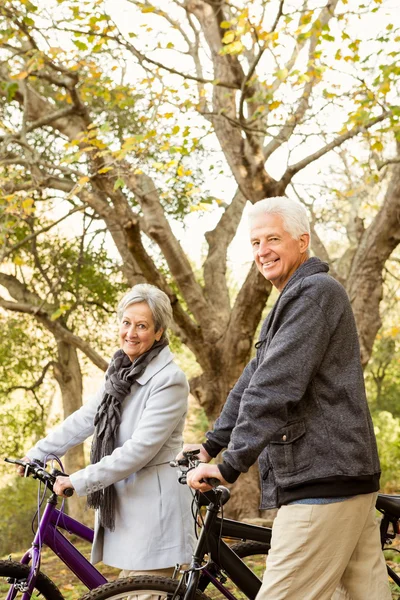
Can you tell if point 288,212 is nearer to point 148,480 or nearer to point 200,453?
point 200,453

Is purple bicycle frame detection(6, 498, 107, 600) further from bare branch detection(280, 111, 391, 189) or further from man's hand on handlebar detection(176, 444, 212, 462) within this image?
bare branch detection(280, 111, 391, 189)

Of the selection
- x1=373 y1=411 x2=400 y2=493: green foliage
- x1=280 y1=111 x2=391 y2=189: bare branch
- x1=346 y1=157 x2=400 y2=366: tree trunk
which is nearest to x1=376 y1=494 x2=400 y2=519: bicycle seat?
x1=346 y1=157 x2=400 y2=366: tree trunk

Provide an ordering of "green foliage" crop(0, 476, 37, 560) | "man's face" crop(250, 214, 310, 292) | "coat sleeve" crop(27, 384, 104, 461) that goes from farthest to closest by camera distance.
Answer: "green foliage" crop(0, 476, 37, 560) < "coat sleeve" crop(27, 384, 104, 461) < "man's face" crop(250, 214, 310, 292)

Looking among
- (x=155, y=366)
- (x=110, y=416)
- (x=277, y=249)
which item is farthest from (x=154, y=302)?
(x=277, y=249)

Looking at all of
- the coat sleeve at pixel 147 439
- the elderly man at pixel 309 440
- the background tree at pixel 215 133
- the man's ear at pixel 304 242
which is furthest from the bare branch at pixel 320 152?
the elderly man at pixel 309 440

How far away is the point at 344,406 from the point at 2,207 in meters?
5.87

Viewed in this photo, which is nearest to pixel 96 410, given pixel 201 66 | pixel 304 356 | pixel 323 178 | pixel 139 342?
pixel 139 342

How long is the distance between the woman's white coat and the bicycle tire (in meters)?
0.38

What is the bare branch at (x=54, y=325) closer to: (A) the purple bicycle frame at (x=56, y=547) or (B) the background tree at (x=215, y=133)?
(B) the background tree at (x=215, y=133)

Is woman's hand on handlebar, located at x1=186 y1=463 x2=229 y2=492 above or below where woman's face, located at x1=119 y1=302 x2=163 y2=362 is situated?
below

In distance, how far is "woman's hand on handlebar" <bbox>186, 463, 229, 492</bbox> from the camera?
8.13 ft

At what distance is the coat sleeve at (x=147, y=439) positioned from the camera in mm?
3037

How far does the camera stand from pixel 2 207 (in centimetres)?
762

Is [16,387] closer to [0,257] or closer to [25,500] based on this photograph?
[25,500]
